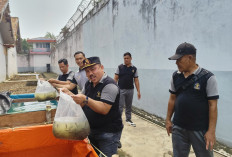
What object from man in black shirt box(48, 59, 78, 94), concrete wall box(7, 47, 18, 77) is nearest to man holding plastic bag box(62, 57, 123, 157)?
man in black shirt box(48, 59, 78, 94)

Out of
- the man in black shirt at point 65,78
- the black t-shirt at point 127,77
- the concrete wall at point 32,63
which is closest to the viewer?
the man in black shirt at point 65,78

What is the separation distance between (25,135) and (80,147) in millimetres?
609

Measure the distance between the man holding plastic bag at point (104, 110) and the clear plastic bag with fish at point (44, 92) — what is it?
143cm

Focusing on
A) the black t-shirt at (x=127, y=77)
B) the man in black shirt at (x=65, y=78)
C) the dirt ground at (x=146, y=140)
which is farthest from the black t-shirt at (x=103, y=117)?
the black t-shirt at (x=127, y=77)

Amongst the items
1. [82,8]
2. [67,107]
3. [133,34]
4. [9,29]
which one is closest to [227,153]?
[67,107]

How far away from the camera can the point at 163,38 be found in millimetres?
4504

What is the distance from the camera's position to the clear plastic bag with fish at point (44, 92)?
3.00m

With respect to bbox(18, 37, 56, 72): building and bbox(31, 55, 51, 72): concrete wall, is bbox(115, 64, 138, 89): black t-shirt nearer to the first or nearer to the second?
bbox(18, 37, 56, 72): building

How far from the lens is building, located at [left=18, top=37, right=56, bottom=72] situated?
108 feet

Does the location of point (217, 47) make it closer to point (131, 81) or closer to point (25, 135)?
point (131, 81)

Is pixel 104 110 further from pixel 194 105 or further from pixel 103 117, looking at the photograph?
pixel 194 105

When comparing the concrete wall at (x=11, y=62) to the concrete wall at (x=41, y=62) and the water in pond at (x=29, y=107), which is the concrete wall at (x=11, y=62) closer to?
the concrete wall at (x=41, y=62)

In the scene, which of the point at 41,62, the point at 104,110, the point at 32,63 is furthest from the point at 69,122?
the point at 32,63

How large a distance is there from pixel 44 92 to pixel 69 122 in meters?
1.75
